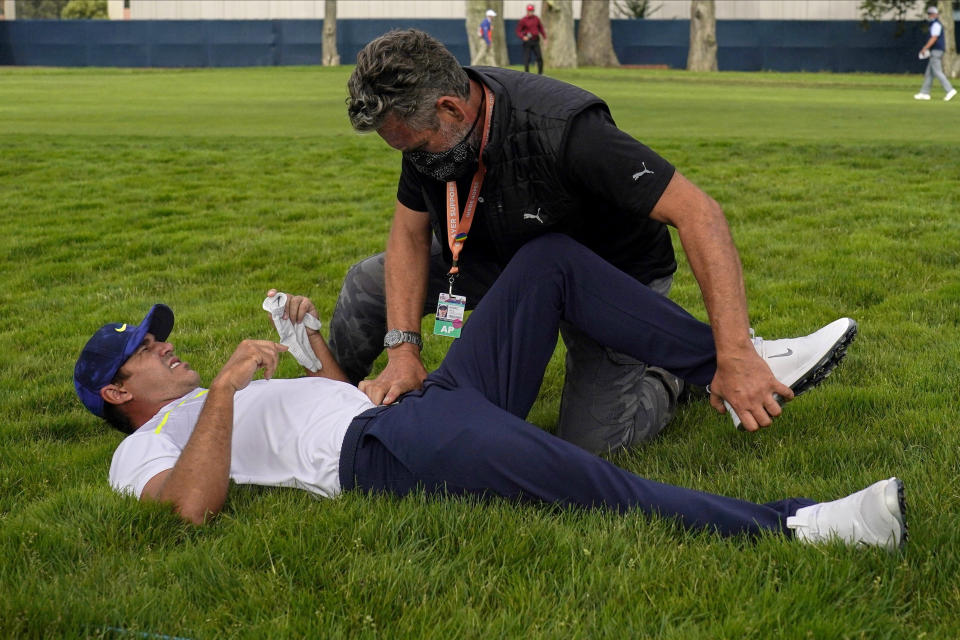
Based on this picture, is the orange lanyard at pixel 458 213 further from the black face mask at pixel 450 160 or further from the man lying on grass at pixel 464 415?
the man lying on grass at pixel 464 415

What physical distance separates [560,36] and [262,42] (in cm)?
1516

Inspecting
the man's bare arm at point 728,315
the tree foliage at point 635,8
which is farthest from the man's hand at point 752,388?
the tree foliage at point 635,8

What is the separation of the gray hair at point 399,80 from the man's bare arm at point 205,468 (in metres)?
0.98

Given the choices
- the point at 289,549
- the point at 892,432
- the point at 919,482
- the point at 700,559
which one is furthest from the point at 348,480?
the point at 892,432

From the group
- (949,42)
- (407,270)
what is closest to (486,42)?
(949,42)

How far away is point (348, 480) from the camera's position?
3.37 m

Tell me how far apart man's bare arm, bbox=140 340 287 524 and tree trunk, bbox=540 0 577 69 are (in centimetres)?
4123

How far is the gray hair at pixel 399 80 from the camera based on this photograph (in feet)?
11.5

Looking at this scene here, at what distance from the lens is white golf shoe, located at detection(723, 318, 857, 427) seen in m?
3.56

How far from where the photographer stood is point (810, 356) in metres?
3.57

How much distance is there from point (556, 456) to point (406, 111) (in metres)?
1.27

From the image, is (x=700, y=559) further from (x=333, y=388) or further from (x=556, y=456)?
(x=333, y=388)

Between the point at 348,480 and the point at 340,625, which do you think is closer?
the point at 340,625

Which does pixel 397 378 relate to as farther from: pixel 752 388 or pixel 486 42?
pixel 486 42
